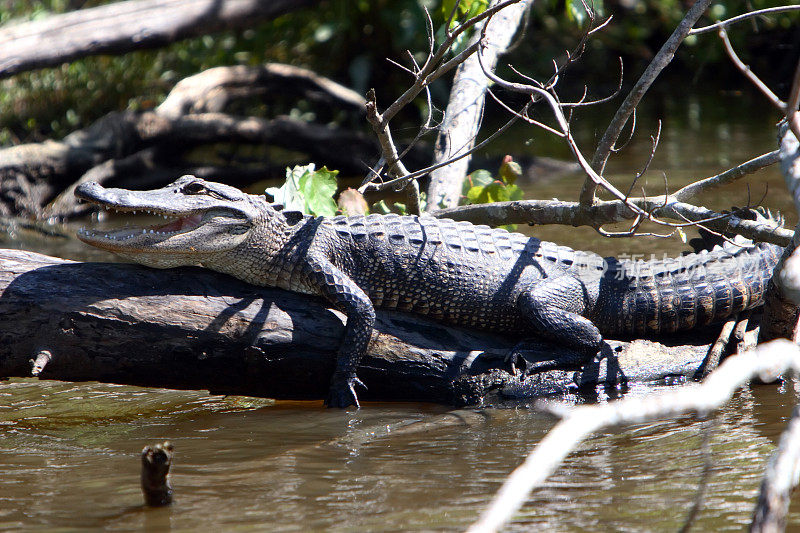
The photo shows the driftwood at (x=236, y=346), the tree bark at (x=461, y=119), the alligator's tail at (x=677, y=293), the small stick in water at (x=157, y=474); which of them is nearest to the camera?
the small stick in water at (x=157, y=474)

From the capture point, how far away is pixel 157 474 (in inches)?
109

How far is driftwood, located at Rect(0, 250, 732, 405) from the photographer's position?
3.59 m

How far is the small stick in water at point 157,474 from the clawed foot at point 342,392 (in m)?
1.11

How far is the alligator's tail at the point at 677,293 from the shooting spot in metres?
4.26

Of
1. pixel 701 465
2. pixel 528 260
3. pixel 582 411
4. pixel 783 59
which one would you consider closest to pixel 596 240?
pixel 528 260

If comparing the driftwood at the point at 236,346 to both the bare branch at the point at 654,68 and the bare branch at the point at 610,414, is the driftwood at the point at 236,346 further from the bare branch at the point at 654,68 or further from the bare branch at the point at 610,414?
the bare branch at the point at 610,414

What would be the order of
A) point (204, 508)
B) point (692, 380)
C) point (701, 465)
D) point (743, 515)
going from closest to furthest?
point (743, 515)
point (204, 508)
point (701, 465)
point (692, 380)

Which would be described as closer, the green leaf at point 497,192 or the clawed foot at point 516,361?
the clawed foot at point 516,361

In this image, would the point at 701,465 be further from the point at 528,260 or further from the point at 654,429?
the point at 528,260

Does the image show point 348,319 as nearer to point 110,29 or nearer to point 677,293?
point 677,293

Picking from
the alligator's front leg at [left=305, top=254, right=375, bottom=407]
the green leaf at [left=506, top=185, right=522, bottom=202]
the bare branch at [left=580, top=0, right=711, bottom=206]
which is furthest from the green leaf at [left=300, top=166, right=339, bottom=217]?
the bare branch at [left=580, top=0, right=711, bottom=206]

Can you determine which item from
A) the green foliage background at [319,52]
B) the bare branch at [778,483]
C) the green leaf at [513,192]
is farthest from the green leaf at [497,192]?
the green foliage background at [319,52]

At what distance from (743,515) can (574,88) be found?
40.6 ft

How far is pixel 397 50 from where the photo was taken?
38.3 ft
